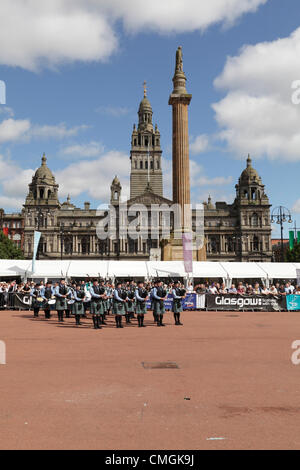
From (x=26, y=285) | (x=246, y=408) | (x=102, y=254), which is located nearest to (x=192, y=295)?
(x=26, y=285)

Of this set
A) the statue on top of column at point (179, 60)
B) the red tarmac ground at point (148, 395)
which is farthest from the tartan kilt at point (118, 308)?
the statue on top of column at point (179, 60)

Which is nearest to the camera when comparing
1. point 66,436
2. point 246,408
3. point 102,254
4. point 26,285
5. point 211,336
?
point 66,436

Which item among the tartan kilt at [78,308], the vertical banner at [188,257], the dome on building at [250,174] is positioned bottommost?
the tartan kilt at [78,308]

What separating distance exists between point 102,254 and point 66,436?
270 ft

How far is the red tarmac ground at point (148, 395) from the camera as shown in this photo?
4.31 meters

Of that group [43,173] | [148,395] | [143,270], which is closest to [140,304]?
[148,395]

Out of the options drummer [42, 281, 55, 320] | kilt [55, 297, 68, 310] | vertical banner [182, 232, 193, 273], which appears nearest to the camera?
kilt [55, 297, 68, 310]

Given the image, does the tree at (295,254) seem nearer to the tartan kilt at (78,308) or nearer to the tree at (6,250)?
the tree at (6,250)

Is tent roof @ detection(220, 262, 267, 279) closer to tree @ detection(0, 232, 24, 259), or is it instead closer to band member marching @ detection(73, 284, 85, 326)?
band member marching @ detection(73, 284, 85, 326)

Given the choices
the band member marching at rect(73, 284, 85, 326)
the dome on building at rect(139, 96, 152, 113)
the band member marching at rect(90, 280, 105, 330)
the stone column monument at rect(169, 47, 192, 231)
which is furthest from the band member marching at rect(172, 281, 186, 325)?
the dome on building at rect(139, 96, 152, 113)

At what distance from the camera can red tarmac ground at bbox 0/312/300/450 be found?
14.1ft

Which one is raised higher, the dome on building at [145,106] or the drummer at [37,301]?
the dome on building at [145,106]
